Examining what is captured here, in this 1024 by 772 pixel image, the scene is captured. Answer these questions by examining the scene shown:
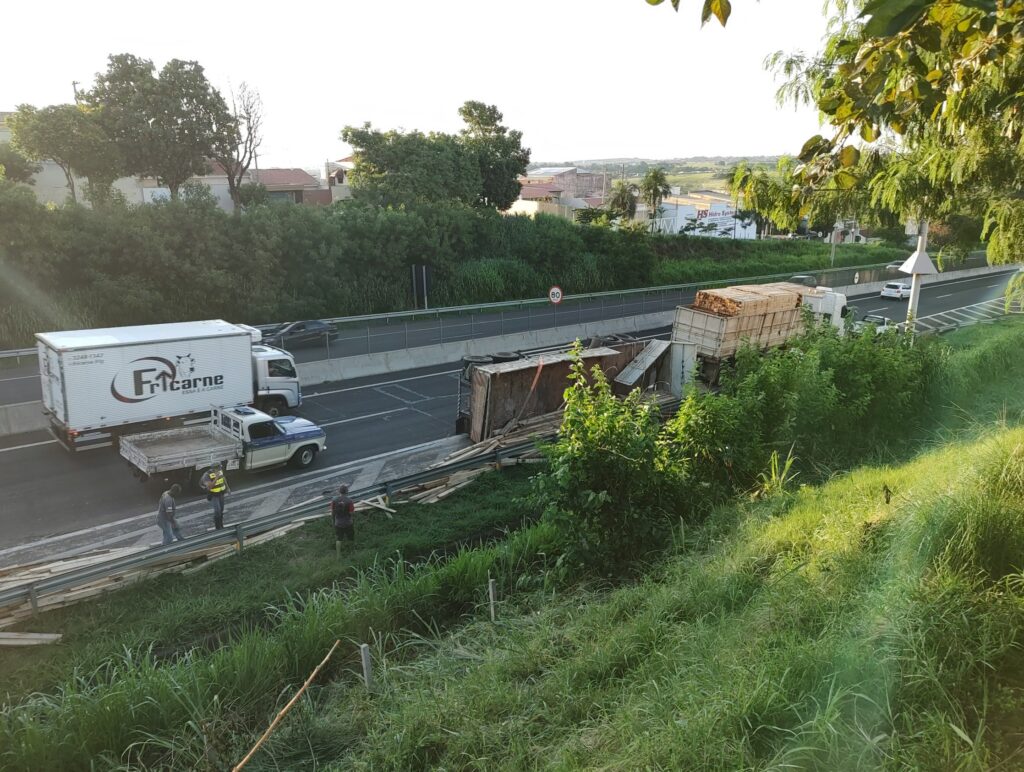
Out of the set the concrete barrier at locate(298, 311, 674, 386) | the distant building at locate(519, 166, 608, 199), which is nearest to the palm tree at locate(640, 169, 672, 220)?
the distant building at locate(519, 166, 608, 199)

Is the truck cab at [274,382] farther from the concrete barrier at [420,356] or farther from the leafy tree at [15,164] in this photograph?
the leafy tree at [15,164]

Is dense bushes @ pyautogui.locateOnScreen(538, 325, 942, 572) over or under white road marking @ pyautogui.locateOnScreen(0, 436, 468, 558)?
over

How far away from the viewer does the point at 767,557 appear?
6973 mm

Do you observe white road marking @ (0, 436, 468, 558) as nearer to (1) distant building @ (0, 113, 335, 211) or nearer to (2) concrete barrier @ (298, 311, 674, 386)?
(2) concrete barrier @ (298, 311, 674, 386)

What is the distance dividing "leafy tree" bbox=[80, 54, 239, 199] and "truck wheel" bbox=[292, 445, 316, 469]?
3565 centimetres

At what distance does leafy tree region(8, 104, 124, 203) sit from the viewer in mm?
39406

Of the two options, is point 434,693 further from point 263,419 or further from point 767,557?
point 263,419

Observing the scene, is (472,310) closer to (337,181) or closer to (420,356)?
(420,356)

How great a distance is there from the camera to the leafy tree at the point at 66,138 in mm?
39406

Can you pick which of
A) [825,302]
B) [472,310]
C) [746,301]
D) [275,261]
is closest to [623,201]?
[472,310]

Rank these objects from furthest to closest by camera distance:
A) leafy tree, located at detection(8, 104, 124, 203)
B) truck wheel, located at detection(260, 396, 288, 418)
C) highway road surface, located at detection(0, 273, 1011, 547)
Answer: leafy tree, located at detection(8, 104, 124, 203)
truck wheel, located at detection(260, 396, 288, 418)
highway road surface, located at detection(0, 273, 1011, 547)

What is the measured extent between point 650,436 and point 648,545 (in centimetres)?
142

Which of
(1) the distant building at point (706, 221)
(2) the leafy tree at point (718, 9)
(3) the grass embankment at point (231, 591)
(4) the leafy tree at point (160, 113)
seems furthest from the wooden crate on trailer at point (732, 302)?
(1) the distant building at point (706, 221)

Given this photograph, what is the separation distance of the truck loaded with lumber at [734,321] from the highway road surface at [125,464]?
819 centimetres
